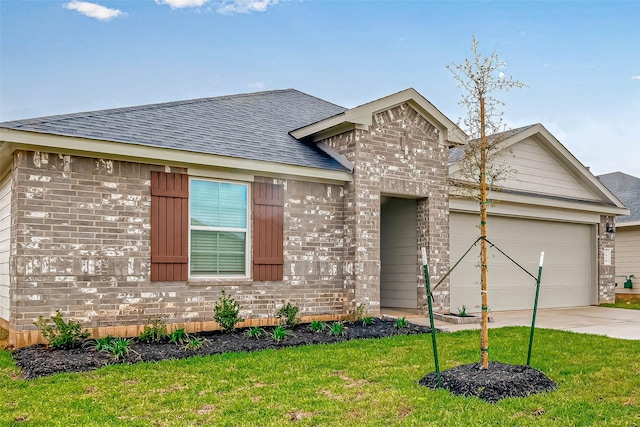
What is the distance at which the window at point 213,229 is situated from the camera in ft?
29.6

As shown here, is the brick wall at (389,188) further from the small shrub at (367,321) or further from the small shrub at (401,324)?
the small shrub at (401,324)

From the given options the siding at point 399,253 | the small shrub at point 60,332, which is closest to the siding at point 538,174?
the siding at point 399,253

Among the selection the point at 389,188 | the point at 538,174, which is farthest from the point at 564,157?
the point at 389,188

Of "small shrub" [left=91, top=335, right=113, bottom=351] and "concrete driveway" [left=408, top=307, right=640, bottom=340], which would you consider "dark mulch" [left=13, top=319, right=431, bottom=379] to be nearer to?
"small shrub" [left=91, top=335, right=113, bottom=351]

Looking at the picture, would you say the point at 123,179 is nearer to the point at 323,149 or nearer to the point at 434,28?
the point at 323,149

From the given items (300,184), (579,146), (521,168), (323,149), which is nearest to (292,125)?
(323,149)

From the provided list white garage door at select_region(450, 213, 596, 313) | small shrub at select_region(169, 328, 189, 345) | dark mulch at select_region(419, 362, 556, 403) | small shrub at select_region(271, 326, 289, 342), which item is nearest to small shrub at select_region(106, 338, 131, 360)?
small shrub at select_region(169, 328, 189, 345)

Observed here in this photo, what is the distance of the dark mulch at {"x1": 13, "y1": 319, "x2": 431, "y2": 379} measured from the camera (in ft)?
22.0

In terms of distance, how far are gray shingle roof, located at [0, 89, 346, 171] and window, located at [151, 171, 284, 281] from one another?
0.66m

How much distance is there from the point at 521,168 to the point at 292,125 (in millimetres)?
6160

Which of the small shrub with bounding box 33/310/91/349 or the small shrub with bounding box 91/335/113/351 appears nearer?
the small shrub with bounding box 91/335/113/351

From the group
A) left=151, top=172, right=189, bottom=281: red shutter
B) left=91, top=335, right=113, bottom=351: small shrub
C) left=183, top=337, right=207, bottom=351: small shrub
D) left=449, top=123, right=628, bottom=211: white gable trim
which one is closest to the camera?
left=91, top=335, right=113, bottom=351: small shrub

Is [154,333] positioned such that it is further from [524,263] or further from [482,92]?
[524,263]

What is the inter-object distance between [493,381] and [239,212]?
5634 millimetres
